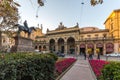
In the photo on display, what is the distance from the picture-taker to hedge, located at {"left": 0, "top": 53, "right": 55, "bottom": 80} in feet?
15.1

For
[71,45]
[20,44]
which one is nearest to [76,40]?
[71,45]

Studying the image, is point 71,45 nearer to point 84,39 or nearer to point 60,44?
point 60,44

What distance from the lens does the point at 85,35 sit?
253 ft

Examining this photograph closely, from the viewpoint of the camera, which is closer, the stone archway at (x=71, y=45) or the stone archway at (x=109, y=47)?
the stone archway at (x=109, y=47)

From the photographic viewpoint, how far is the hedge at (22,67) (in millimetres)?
4612

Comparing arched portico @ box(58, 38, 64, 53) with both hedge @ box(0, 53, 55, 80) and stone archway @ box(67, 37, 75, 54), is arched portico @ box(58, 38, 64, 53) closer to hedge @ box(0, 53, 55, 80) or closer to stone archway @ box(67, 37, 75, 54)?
stone archway @ box(67, 37, 75, 54)

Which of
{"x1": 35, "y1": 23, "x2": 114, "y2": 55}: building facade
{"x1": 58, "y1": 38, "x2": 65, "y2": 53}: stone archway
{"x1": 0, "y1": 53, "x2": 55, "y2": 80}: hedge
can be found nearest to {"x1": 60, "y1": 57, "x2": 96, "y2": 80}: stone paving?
{"x1": 0, "y1": 53, "x2": 55, "y2": 80}: hedge

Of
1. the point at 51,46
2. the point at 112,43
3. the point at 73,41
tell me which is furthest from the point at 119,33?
the point at 51,46

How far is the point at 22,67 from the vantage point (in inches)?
224

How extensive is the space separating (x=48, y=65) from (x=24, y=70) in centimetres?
286

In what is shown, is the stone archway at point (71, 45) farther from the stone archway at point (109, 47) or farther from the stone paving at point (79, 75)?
the stone paving at point (79, 75)

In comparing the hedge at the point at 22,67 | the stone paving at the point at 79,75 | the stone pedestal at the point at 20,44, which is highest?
the stone pedestal at the point at 20,44

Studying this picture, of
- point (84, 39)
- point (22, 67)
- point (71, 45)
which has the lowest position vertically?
point (22, 67)

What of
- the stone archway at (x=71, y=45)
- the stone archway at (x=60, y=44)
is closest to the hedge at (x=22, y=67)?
the stone archway at (x=71, y=45)
